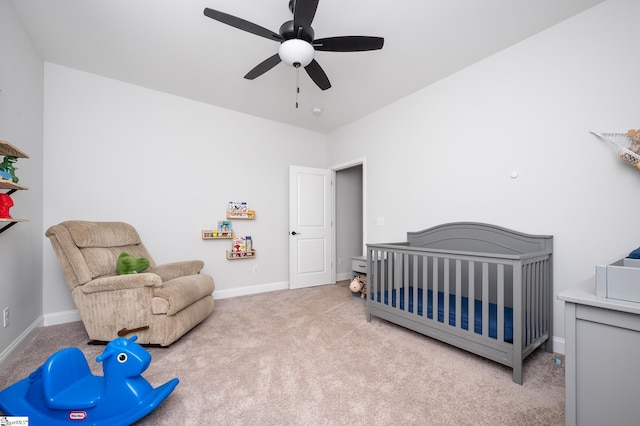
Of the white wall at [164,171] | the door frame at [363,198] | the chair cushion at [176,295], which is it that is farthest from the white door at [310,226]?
the chair cushion at [176,295]

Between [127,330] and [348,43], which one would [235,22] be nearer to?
[348,43]

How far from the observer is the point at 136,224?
303 centimetres

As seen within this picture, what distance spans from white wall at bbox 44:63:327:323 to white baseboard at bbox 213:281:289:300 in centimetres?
1

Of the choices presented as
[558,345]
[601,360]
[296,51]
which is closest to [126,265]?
[296,51]

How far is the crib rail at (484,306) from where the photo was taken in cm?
169

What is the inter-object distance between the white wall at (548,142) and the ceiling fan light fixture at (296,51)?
1691 mm

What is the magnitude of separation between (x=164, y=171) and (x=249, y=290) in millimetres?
1855

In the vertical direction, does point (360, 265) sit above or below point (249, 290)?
above

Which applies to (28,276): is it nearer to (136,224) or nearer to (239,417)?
(136,224)

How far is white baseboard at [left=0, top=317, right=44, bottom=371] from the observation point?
1.82m

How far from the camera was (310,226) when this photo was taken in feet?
13.7

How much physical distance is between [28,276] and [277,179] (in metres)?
2.76

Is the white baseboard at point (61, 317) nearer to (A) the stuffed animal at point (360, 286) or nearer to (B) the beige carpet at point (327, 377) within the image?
(B) the beige carpet at point (327, 377)

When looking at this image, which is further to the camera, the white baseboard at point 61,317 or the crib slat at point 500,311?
the white baseboard at point 61,317
